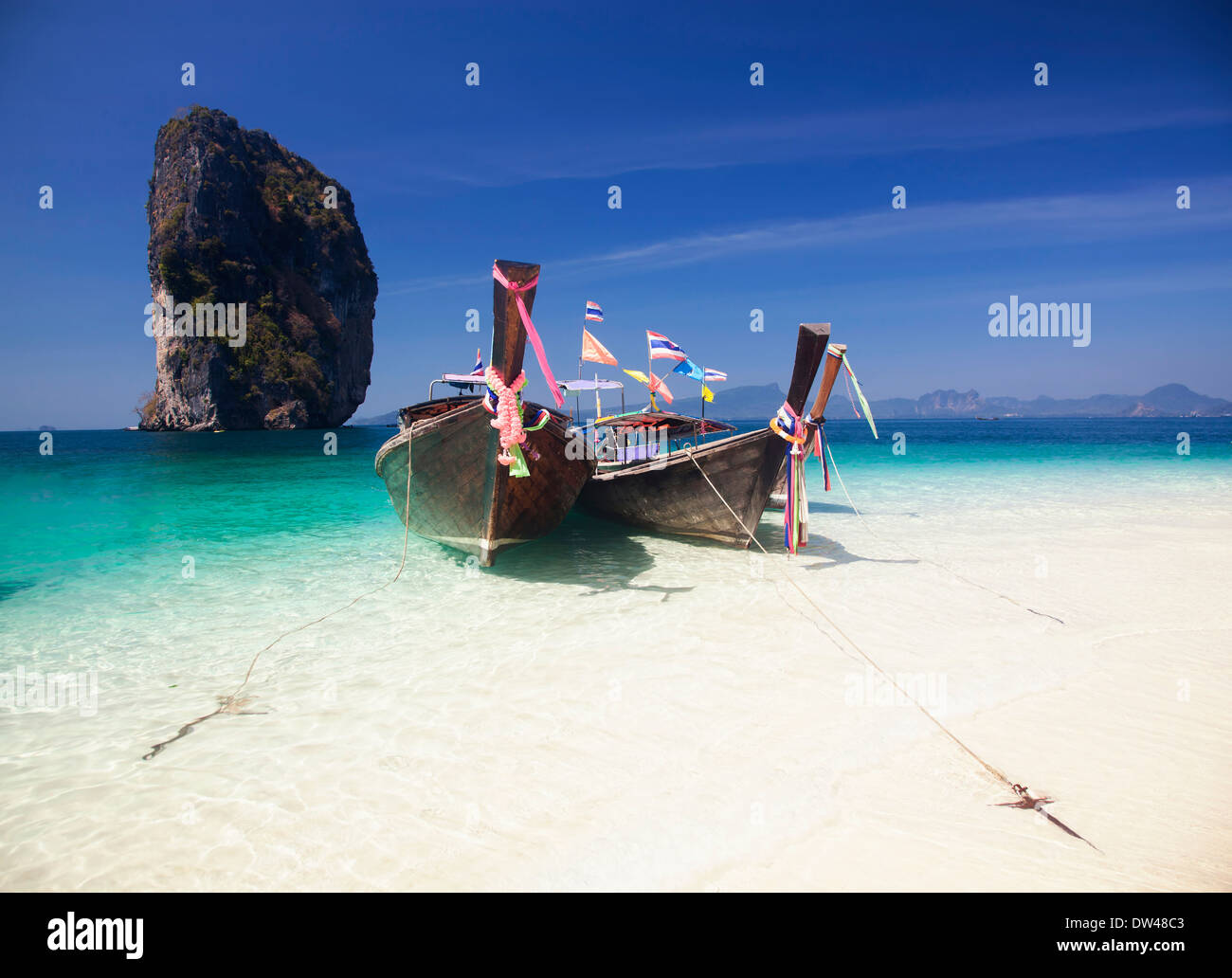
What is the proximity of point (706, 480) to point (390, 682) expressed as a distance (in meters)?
5.81

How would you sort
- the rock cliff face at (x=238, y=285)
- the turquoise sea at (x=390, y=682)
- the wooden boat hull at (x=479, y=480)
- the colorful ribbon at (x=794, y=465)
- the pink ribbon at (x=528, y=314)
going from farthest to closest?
the rock cliff face at (x=238, y=285) < the colorful ribbon at (x=794, y=465) < the wooden boat hull at (x=479, y=480) < the pink ribbon at (x=528, y=314) < the turquoise sea at (x=390, y=682)

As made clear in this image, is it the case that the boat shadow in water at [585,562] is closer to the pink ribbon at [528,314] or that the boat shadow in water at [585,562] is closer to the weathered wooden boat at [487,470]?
the weathered wooden boat at [487,470]

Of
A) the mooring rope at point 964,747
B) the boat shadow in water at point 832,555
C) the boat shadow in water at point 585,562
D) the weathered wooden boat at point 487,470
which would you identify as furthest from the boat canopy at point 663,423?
the mooring rope at point 964,747

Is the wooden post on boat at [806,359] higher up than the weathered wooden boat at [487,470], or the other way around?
the wooden post on boat at [806,359]

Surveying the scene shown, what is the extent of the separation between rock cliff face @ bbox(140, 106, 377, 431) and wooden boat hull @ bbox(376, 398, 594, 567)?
68.6 metres

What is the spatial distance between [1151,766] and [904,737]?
4.38 ft

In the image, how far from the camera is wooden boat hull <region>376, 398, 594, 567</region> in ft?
25.5

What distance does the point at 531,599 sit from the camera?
7234mm

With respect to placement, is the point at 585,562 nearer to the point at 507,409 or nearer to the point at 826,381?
the point at 507,409

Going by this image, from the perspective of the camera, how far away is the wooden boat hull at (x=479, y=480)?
7762mm

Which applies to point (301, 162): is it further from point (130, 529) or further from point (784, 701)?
point (784, 701)

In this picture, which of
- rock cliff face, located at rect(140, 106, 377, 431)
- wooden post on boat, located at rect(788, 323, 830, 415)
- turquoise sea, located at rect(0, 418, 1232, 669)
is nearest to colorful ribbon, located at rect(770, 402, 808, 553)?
wooden post on boat, located at rect(788, 323, 830, 415)

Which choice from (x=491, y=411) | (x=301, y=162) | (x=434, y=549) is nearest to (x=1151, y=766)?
(x=491, y=411)

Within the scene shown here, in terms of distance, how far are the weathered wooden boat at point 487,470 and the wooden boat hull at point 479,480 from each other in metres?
0.01
